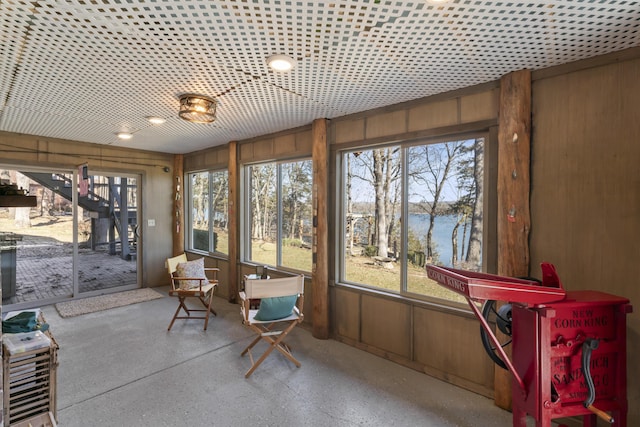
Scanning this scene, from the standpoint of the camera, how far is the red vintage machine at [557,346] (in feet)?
4.73

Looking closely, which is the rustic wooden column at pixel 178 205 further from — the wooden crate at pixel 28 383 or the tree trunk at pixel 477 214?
the tree trunk at pixel 477 214

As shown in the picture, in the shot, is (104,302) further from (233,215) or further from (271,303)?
(271,303)

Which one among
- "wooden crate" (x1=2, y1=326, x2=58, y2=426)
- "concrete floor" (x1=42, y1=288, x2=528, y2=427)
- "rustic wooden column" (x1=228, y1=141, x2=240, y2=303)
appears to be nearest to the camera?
"wooden crate" (x1=2, y1=326, x2=58, y2=426)

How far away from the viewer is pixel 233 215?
4.50 m

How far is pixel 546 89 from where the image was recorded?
2.08 metres

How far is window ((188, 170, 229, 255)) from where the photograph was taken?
503cm

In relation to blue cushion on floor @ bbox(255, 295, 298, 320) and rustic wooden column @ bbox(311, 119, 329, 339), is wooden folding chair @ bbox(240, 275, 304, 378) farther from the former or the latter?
rustic wooden column @ bbox(311, 119, 329, 339)

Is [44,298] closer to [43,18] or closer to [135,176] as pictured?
[135,176]

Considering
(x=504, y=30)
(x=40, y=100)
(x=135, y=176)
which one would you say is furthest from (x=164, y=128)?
(x=504, y=30)

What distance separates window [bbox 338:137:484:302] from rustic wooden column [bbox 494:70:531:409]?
301mm

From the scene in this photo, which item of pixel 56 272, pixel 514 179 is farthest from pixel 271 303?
pixel 56 272

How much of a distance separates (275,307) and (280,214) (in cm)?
175

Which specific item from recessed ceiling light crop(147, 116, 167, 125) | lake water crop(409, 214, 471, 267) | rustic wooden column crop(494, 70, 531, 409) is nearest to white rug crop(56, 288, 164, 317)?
recessed ceiling light crop(147, 116, 167, 125)

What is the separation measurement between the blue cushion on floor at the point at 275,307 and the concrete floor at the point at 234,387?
0.49 m
